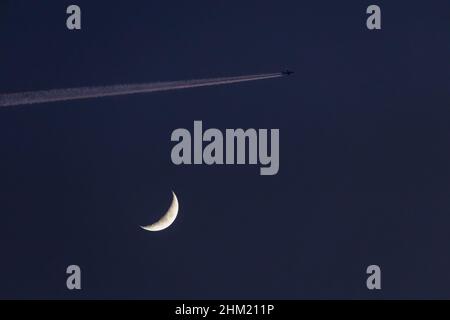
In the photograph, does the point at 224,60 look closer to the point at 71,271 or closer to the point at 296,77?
the point at 296,77

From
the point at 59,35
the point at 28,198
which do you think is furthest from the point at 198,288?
the point at 59,35

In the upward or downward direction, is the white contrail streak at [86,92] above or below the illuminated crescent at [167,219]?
above

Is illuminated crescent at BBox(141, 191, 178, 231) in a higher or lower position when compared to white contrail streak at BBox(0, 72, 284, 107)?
lower

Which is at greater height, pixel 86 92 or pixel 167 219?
pixel 86 92

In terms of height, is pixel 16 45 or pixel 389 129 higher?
pixel 16 45

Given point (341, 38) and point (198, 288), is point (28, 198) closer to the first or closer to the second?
point (198, 288)

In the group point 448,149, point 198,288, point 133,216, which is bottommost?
point 198,288

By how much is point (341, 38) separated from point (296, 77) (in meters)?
0.32

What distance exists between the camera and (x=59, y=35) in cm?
575

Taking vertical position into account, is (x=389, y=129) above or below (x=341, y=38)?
below

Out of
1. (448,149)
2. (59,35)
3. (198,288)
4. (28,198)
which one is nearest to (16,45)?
(59,35)

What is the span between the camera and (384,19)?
5.85 metres

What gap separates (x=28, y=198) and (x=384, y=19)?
2.07 m

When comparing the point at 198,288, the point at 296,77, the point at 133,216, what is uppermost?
the point at 296,77
